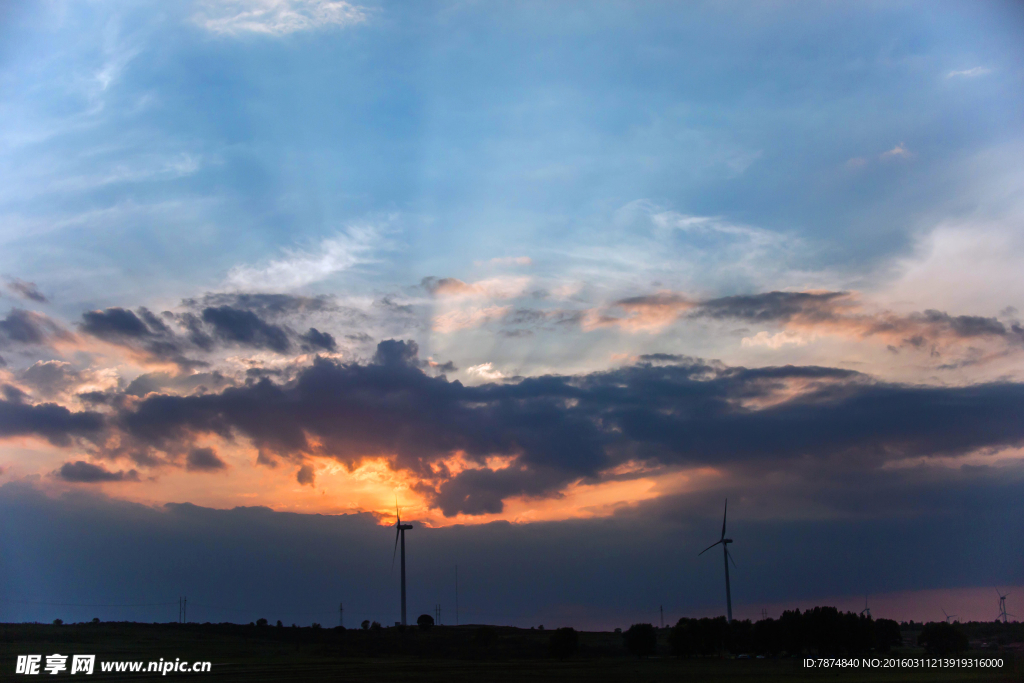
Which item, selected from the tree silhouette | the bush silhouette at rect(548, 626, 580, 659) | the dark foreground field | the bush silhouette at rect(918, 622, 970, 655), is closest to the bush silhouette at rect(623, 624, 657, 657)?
the dark foreground field

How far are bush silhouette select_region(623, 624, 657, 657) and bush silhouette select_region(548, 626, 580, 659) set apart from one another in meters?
16.0

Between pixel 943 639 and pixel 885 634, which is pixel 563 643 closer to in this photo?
pixel 885 634

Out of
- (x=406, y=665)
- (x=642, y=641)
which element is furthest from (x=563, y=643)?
(x=406, y=665)

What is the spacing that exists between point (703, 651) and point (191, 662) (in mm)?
117076

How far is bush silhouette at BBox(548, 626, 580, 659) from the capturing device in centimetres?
18650

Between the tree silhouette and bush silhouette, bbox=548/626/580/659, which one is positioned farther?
bush silhouette, bbox=548/626/580/659

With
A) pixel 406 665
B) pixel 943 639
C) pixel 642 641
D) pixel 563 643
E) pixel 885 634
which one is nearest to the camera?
pixel 406 665

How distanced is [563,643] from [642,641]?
21.6 m

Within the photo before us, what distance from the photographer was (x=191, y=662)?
148000 millimetres

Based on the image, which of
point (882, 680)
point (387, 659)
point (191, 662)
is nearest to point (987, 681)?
point (882, 680)

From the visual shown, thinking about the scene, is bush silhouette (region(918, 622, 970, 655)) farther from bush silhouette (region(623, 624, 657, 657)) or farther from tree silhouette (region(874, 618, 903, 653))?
bush silhouette (region(623, 624, 657, 657))

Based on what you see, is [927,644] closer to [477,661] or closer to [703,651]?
[703,651]

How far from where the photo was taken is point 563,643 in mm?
187125

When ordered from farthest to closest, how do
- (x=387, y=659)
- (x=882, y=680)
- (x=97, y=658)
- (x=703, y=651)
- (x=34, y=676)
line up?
(x=703, y=651) → (x=387, y=659) → (x=97, y=658) → (x=34, y=676) → (x=882, y=680)
